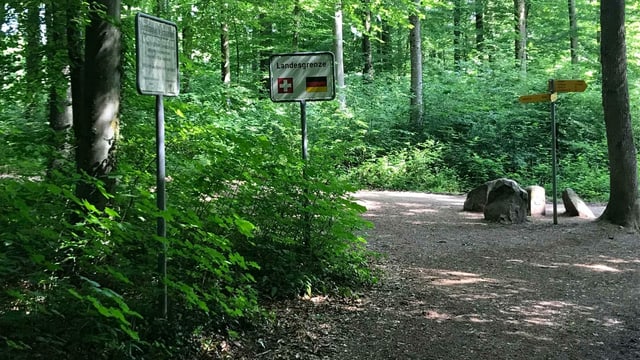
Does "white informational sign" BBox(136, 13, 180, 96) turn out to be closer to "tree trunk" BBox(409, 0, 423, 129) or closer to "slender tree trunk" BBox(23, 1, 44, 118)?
"slender tree trunk" BBox(23, 1, 44, 118)

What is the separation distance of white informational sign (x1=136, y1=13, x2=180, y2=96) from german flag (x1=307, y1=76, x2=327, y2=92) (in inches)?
110

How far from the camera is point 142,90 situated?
414 centimetres

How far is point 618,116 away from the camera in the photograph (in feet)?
35.7

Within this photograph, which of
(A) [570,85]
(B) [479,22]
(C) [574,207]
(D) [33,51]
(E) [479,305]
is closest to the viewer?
(D) [33,51]

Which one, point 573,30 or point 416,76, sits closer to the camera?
point 416,76

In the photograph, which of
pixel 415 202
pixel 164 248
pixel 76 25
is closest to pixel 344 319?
pixel 164 248

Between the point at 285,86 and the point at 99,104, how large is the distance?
2.73 m

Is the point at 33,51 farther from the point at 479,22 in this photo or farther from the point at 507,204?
the point at 479,22

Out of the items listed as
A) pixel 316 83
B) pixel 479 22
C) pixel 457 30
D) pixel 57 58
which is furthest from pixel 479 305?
pixel 457 30

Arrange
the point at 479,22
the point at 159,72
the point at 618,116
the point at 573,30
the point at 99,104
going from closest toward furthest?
the point at 159,72
the point at 99,104
the point at 618,116
the point at 573,30
the point at 479,22

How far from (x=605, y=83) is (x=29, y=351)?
35.9 feet

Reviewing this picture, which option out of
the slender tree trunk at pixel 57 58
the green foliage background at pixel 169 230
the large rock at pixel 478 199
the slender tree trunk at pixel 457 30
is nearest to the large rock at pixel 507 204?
the large rock at pixel 478 199

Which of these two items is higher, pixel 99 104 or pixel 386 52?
pixel 386 52

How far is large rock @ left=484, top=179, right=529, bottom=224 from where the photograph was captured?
38.6 feet
